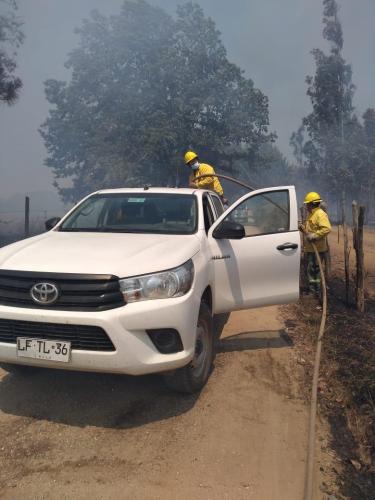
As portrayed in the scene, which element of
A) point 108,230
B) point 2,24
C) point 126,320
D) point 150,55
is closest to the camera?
point 126,320

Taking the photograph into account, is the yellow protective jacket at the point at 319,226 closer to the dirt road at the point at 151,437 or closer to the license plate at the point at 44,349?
the dirt road at the point at 151,437

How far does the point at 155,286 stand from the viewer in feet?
9.48

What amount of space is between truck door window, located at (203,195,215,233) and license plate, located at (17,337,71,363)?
180 cm

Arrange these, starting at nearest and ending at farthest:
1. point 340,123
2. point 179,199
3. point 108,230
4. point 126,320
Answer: point 126,320
point 108,230
point 179,199
point 340,123

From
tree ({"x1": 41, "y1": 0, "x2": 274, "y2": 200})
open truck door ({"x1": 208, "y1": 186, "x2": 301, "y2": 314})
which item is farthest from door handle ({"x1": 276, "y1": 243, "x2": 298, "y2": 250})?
tree ({"x1": 41, "y1": 0, "x2": 274, "y2": 200})

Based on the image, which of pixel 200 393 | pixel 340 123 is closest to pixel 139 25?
pixel 340 123

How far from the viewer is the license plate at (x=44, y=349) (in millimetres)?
2828

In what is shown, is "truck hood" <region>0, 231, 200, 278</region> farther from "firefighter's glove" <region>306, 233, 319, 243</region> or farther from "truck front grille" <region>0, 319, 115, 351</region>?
"firefighter's glove" <region>306, 233, 319, 243</region>

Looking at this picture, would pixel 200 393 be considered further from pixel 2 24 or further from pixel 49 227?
pixel 2 24

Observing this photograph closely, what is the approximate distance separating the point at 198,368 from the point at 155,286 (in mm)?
997

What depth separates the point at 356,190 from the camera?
126 feet

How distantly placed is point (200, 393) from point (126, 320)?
1.20 metres

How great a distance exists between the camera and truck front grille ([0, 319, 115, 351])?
2.79 m

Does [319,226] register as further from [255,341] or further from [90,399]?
[90,399]
